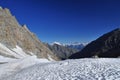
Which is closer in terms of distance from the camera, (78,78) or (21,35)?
(78,78)

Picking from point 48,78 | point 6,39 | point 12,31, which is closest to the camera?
point 48,78

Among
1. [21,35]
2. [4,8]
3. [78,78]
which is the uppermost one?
[4,8]

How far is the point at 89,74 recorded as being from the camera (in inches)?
781

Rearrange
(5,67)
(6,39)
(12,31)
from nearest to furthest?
1. (5,67)
2. (6,39)
3. (12,31)

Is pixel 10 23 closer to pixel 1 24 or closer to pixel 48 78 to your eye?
pixel 1 24

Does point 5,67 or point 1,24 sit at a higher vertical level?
point 1,24

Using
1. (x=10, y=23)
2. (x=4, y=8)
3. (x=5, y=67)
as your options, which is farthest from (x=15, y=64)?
(x=4, y=8)

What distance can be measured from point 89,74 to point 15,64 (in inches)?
1094

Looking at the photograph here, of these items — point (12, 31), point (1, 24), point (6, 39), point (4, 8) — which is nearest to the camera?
point (6, 39)

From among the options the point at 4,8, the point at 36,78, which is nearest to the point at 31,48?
the point at 4,8

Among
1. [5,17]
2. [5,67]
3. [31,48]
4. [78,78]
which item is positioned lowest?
[78,78]

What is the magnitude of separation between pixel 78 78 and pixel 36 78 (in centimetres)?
613

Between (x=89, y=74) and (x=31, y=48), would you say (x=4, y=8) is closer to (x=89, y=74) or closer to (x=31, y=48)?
(x=31, y=48)

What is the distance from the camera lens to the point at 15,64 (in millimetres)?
45250
